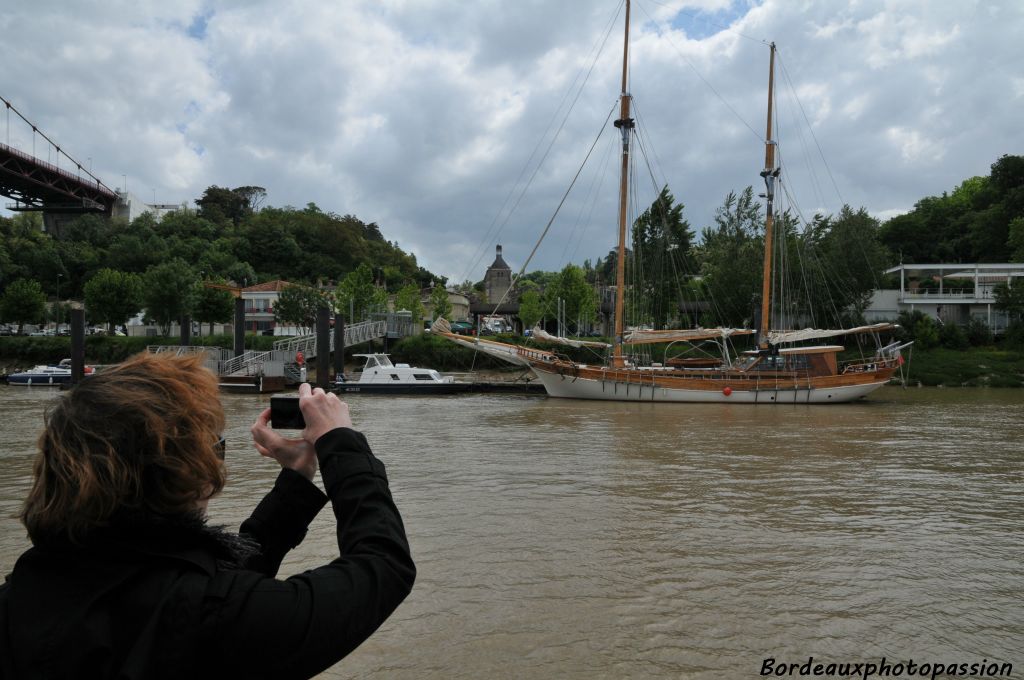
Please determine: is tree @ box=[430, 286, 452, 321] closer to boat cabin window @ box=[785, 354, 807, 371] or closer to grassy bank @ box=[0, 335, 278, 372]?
grassy bank @ box=[0, 335, 278, 372]

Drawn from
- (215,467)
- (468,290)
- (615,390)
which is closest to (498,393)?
(615,390)

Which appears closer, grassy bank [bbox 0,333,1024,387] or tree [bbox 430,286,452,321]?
grassy bank [bbox 0,333,1024,387]

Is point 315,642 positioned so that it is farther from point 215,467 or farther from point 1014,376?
point 1014,376

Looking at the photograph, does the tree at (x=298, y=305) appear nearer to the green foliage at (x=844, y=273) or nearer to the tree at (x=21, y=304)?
the tree at (x=21, y=304)

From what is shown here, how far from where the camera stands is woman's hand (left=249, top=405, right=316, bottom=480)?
2081mm

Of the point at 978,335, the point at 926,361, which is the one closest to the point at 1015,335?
the point at 978,335

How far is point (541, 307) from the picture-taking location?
68500 mm

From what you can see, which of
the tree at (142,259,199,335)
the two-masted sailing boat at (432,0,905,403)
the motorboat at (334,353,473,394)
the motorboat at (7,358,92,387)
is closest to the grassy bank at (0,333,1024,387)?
the tree at (142,259,199,335)

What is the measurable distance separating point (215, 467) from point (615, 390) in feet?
103

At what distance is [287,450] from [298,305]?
57109mm

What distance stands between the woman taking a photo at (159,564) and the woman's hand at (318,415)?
0.15m

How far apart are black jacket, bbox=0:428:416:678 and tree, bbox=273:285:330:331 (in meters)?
56.2

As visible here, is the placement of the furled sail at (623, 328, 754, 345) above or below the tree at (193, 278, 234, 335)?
below

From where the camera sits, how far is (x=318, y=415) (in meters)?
1.89
